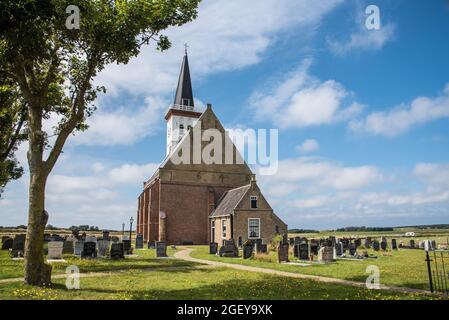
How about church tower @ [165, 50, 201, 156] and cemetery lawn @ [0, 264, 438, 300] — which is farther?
church tower @ [165, 50, 201, 156]

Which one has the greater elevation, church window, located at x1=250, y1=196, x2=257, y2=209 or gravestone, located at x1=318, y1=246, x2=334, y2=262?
church window, located at x1=250, y1=196, x2=257, y2=209

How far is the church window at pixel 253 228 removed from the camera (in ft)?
124

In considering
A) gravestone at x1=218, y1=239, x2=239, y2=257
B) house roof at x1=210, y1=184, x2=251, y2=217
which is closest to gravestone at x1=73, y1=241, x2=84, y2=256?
gravestone at x1=218, y1=239, x2=239, y2=257

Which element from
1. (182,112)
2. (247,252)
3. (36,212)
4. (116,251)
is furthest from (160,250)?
(182,112)

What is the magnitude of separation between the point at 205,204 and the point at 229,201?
4.51 meters

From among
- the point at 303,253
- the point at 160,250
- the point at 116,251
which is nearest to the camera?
the point at 116,251

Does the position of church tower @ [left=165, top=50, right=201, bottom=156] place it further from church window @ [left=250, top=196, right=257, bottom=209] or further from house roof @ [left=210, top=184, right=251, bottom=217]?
church window @ [left=250, top=196, right=257, bottom=209]

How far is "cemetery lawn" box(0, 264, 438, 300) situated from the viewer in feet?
33.1

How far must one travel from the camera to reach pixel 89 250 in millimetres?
22938

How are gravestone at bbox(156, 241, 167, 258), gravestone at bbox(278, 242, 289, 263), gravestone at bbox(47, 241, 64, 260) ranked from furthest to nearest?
Answer: gravestone at bbox(156, 241, 167, 258)
gravestone at bbox(278, 242, 289, 263)
gravestone at bbox(47, 241, 64, 260)

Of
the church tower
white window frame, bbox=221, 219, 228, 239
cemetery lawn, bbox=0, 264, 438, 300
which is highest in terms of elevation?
the church tower

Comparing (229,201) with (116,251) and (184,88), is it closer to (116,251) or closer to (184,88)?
(116,251)
